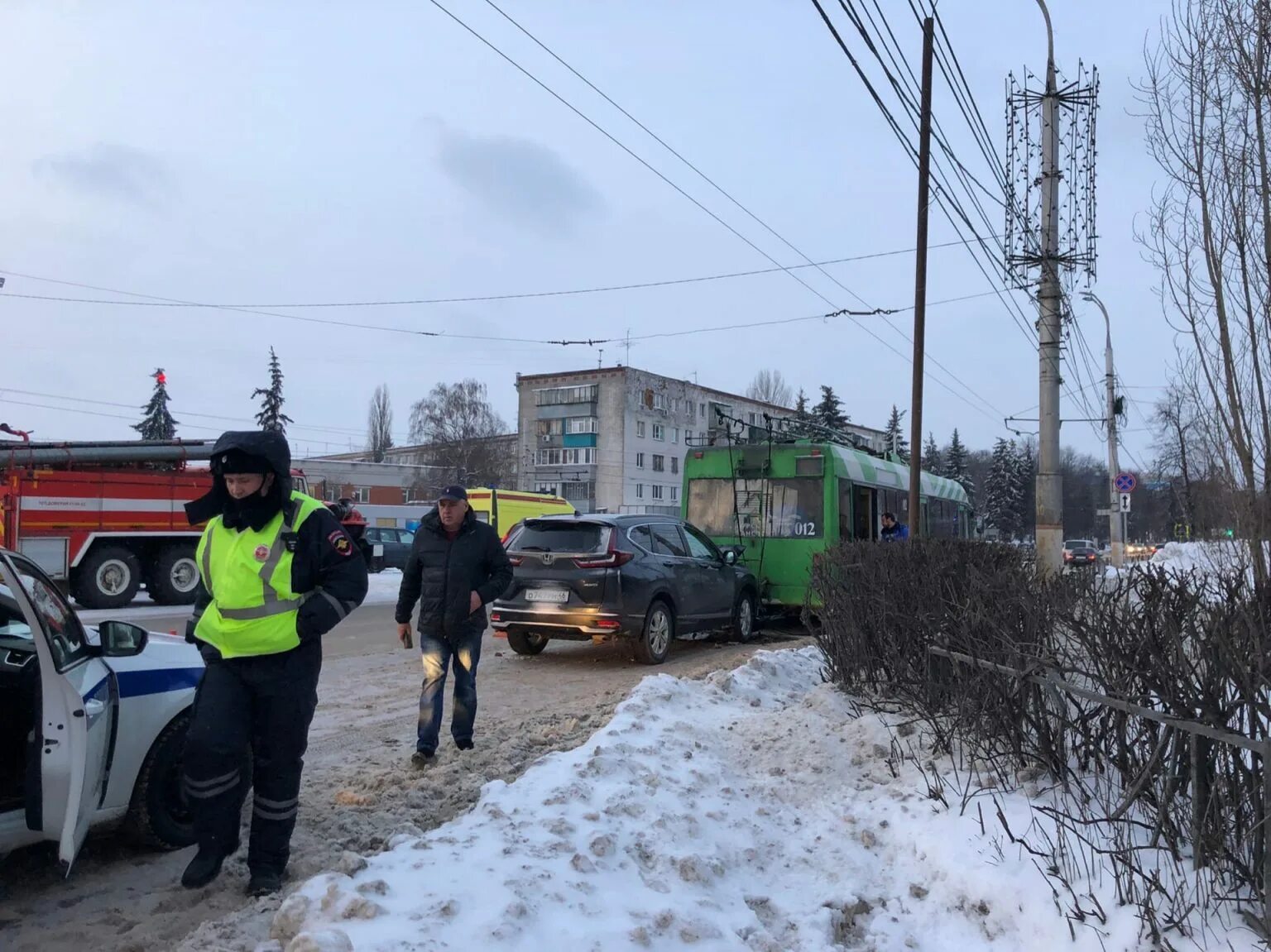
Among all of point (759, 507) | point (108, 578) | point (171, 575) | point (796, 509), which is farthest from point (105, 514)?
point (796, 509)

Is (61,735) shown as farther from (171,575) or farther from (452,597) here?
(171,575)

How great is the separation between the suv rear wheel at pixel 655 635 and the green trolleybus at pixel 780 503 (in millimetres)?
3290

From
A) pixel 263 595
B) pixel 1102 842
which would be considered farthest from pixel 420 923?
pixel 1102 842

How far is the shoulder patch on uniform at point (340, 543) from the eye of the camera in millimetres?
4047

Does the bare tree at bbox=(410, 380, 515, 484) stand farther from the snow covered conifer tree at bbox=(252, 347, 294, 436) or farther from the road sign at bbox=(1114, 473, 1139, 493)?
the road sign at bbox=(1114, 473, 1139, 493)

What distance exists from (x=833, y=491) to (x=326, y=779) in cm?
964

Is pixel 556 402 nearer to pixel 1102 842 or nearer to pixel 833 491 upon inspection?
pixel 833 491

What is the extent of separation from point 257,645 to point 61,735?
75cm

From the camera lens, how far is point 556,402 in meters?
73.9

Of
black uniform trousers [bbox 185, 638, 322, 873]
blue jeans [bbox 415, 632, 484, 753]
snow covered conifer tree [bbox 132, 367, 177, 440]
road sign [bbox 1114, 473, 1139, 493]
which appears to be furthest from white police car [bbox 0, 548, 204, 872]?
snow covered conifer tree [bbox 132, 367, 177, 440]

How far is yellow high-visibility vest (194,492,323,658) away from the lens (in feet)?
12.7

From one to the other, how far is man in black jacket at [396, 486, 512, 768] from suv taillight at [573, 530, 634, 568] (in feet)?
11.9

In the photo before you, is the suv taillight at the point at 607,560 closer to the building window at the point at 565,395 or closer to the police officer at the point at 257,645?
the police officer at the point at 257,645

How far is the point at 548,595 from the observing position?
9.95 metres
